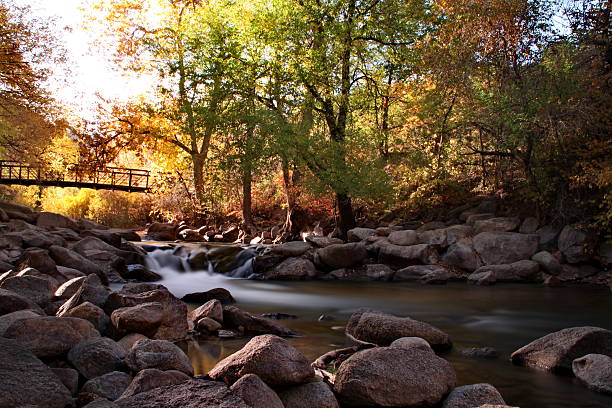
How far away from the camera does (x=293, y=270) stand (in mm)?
14875

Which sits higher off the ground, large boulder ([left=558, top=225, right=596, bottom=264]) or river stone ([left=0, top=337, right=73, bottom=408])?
large boulder ([left=558, top=225, right=596, bottom=264])

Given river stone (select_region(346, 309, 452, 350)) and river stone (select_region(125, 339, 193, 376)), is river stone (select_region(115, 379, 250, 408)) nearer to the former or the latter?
river stone (select_region(125, 339, 193, 376))

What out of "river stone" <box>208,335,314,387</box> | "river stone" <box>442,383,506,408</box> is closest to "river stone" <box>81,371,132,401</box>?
"river stone" <box>208,335,314,387</box>

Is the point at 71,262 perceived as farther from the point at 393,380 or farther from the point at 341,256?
the point at 393,380

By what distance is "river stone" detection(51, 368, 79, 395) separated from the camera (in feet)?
14.1

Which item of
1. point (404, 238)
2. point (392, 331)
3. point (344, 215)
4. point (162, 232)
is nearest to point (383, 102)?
point (344, 215)

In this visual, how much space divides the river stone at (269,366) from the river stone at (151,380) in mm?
381

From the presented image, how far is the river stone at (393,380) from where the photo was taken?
4.42m

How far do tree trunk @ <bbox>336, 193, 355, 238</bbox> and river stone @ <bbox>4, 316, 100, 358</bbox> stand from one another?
1372 centimetres

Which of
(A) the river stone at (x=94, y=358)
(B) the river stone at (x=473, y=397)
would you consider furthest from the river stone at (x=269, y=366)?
(B) the river stone at (x=473, y=397)

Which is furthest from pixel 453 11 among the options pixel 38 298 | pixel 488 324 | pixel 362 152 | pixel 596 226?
pixel 38 298

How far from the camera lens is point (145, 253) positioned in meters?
16.4

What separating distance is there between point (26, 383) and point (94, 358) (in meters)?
1.06

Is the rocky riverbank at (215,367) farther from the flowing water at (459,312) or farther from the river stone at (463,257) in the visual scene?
the river stone at (463,257)
